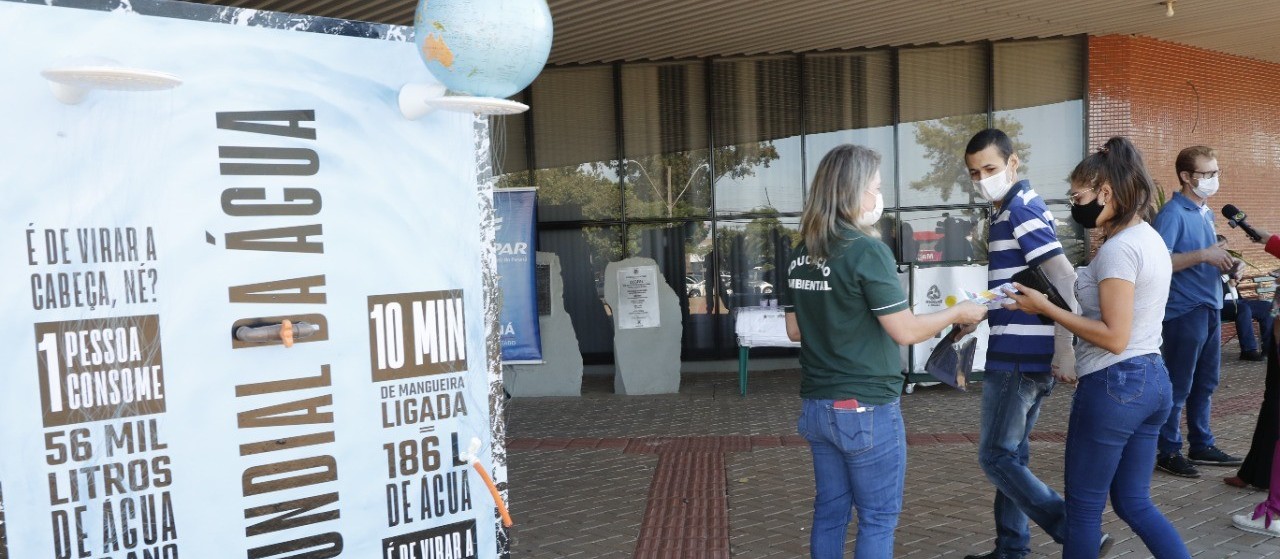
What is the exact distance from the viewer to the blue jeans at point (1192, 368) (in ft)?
17.5

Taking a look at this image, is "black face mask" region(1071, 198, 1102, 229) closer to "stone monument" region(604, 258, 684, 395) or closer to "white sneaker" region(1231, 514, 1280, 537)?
"white sneaker" region(1231, 514, 1280, 537)

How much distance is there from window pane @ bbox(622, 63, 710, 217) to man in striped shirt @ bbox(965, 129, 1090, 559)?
741 centimetres

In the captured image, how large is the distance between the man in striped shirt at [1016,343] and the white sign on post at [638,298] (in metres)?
5.95

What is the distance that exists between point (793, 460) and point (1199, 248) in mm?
2828

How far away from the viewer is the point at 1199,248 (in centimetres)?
541

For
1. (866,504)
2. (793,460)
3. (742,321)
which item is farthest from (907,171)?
(866,504)

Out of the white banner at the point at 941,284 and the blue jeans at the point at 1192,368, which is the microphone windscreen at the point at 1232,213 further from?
the white banner at the point at 941,284

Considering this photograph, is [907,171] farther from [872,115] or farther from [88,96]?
[88,96]

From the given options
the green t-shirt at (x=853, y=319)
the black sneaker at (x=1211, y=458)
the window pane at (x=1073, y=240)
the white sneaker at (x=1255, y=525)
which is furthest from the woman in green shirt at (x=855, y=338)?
the window pane at (x=1073, y=240)

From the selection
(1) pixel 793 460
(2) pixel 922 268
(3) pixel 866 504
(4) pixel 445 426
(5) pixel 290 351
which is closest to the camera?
(5) pixel 290 351

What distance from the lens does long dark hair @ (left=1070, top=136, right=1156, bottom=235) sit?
11.1 feet

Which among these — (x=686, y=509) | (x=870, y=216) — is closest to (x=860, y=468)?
(x=870, y=216)

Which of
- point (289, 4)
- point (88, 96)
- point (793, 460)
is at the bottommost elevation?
point (793, 460)

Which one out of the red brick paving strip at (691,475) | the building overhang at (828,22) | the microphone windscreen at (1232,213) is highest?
the building overhang at (828,22)
